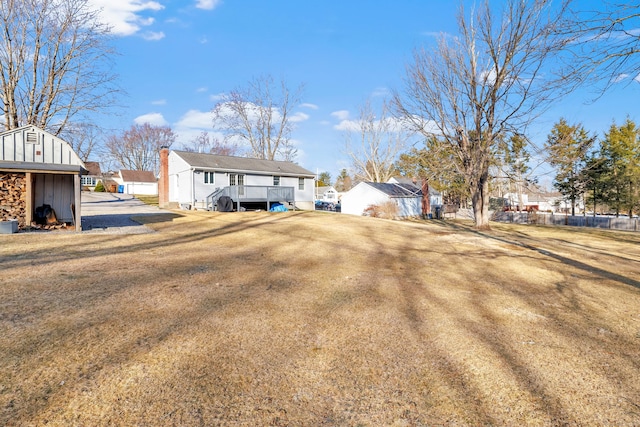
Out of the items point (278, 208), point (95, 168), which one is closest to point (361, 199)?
point (278, 208)

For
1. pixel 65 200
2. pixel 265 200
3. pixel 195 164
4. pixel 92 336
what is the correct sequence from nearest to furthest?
pixel 92 336 < pixel 65 200 < pixel 195 164 < pixel 265 200

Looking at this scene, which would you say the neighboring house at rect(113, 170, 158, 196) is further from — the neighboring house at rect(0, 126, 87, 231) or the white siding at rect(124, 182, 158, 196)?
the neighboring house at rect(0, 126, 87, 231)

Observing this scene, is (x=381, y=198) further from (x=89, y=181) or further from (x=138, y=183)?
(x=89, y=181)

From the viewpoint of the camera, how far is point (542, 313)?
5180 mm

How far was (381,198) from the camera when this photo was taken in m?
31.9

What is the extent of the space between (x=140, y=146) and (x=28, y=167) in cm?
5647

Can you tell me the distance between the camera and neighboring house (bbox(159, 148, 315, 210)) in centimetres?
2339

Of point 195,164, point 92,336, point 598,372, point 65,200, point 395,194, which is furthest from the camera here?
point 395,194

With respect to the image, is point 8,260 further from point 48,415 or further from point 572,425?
point 572,425

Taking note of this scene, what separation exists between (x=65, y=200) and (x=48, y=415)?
12.8 meters

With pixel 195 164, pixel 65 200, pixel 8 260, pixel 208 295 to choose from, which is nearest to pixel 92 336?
pixel 208 295

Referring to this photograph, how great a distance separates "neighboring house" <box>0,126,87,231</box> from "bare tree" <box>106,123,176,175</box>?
51.3 metres

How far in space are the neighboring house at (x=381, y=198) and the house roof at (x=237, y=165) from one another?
6.07m

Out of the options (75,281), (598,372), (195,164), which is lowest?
(598,372)
